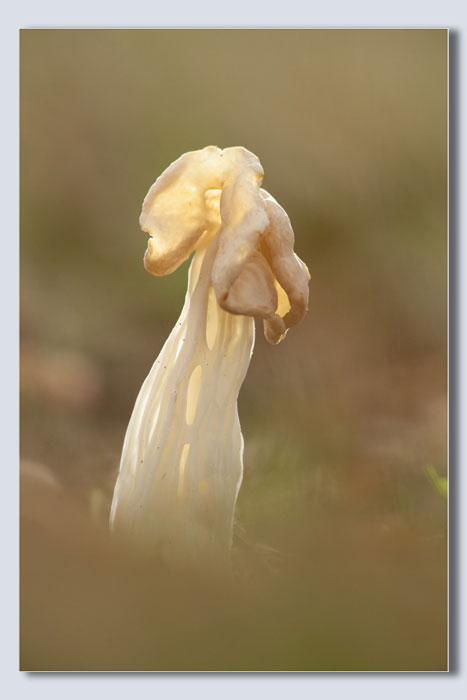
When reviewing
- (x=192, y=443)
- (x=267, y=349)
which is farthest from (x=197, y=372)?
(x=267, y=349)

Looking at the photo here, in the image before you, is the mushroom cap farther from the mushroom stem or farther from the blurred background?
the blurred background

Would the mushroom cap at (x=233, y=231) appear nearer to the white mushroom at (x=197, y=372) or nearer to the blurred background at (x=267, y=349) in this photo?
the white mushroom at (x=197, y=372)

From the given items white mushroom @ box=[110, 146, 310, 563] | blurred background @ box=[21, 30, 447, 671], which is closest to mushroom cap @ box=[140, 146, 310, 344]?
white mushroom @ box=[110, 146, 310, 563]

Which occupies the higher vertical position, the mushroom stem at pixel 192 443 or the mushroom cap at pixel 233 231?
the mushroom cap at pixel 233 231

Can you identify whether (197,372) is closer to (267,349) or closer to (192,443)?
(192,443)

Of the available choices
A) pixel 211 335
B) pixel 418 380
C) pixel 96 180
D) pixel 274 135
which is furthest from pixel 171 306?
pixel 418 380

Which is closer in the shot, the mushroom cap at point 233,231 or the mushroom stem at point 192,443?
the mushroom cap at point 233,231

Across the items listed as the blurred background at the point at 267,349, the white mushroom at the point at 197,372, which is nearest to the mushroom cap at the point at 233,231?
the white mushroom at the point at 197,372
